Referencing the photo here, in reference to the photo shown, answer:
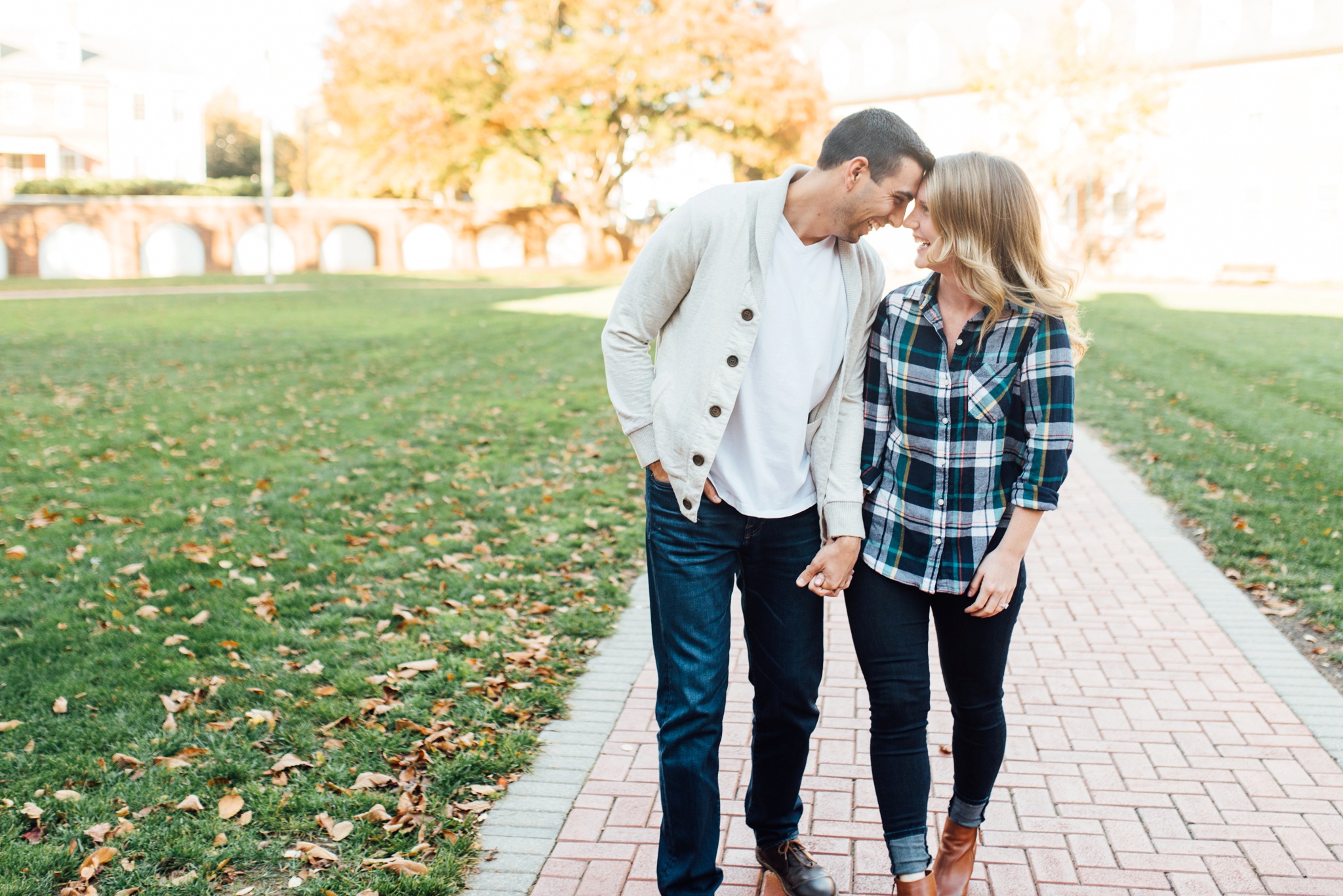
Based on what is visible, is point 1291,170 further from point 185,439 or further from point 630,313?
point 630,313

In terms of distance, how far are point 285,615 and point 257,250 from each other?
4234cm

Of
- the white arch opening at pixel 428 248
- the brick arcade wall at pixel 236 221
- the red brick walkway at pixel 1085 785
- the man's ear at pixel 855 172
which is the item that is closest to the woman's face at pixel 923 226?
the man's ear at pixel 855 172

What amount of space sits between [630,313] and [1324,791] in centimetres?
276

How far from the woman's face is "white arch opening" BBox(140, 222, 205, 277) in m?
45.1

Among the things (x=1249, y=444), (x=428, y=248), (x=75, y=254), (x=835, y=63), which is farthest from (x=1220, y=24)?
(x=75, y=254)

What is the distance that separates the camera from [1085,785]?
3.49m

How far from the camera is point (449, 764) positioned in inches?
142

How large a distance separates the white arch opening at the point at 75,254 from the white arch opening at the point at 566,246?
1710 centimetres

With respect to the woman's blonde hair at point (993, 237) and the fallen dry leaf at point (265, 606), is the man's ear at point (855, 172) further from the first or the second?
the fallen dry leaf at point (265, 606)

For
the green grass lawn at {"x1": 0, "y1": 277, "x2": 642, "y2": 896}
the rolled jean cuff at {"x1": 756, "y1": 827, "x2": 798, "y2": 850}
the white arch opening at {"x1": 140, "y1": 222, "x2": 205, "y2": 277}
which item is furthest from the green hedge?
the rolled jean cuff at {"x1": 756, "y1": 827, "x2": 798, "y2": 850}

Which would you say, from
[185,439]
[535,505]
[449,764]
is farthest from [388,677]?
[185,439]

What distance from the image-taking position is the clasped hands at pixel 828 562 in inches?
96.9

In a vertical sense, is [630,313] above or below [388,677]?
above

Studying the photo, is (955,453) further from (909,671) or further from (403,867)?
(403,867)
